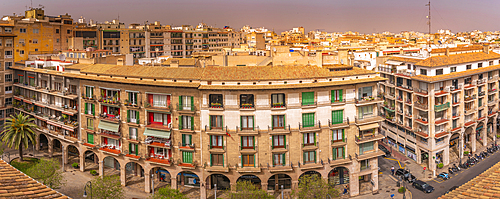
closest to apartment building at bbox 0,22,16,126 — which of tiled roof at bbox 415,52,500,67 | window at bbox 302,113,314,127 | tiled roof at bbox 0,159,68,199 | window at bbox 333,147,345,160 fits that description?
tiled roof at bbox 0,159,68,199

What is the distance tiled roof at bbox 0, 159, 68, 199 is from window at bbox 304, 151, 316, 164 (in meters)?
35.9

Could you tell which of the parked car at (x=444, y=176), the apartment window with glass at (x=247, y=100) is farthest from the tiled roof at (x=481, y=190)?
the parked car at (x=444, y=176)

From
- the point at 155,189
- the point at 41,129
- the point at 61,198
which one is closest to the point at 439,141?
the point at 155,189

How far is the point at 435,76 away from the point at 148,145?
50.2m

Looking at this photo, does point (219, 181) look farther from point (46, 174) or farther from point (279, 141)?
point (46, 174)

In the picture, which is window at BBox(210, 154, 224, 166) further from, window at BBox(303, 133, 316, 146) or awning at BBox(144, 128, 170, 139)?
window at BBox(303, 133, 316, 146)

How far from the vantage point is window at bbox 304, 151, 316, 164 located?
53.6m

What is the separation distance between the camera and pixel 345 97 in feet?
178

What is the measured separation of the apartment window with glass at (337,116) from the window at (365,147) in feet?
17.1

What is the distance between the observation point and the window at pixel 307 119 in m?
52.7

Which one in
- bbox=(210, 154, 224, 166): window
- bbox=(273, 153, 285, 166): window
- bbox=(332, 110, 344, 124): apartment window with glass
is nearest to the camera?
bbox=(273, 153, 285, 166): window

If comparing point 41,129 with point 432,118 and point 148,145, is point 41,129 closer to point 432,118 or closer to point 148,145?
point 148,145

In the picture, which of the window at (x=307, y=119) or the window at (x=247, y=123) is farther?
the window at (x=307, y=119)

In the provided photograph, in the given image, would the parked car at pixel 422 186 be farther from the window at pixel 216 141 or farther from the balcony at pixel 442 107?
the window at pixel 216 141
